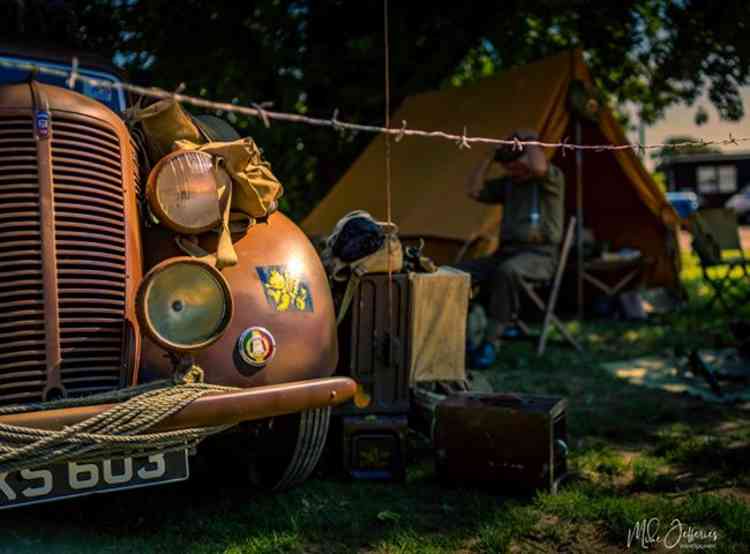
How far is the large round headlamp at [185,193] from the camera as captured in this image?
109 inches

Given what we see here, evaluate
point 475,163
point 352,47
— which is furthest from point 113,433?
point 352,47

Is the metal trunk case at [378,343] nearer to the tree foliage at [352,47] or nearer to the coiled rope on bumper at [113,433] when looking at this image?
the coiled rope on bumper at [113,433]

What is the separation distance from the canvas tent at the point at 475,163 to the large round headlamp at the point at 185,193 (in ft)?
14.8

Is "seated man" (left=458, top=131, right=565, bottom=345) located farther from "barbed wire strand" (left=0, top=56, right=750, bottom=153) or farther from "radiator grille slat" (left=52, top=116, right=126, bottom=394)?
"radiator grille slat" (left=52, top=116, right=126, bottom=394)

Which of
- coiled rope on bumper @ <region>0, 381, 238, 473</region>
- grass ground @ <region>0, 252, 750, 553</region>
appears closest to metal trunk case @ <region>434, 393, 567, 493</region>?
grass ground @ <region>0, 252, 750, 553</region>

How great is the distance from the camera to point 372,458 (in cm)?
368

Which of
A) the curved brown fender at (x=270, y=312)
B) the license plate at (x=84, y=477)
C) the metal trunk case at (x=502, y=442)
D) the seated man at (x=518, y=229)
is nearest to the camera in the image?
the license plate at (x=84, y=477)

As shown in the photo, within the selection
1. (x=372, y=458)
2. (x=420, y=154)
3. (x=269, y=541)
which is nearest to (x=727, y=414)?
(x=372, y=458)

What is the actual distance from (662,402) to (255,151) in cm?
319

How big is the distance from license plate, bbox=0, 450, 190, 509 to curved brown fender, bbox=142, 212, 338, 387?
0.29 m

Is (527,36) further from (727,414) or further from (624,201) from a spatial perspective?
(727,414)

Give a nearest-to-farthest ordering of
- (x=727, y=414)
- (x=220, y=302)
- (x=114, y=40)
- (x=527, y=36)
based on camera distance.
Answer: (x=220, y=302) → (x=727, y=414) → (x=114, y=40) → (x=527, y=36)

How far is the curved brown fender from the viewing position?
2711 millimetres
